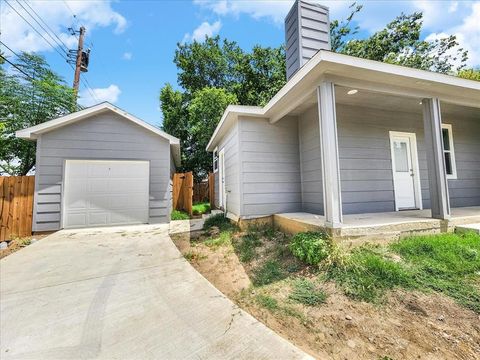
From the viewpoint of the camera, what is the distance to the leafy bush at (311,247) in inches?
115

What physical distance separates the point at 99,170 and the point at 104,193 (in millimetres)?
733

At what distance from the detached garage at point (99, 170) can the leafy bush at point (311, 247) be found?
5.13 meters

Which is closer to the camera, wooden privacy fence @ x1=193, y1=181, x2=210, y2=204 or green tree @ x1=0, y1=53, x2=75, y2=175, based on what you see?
green tree @ x1=0, y1=53, x2=75, y2=175

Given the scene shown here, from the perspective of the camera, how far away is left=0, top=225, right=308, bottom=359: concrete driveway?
1685 millimetres

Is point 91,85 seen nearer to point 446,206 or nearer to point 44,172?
point 44,172

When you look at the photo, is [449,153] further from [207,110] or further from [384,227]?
[207,110]

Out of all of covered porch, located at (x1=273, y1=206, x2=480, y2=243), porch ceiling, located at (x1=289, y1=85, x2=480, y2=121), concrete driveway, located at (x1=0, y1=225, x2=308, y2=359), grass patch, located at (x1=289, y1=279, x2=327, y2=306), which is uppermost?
porch ceiling, located at (x1=289, y1=85, x2=480, y2=121)

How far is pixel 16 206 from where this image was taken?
19.2 feet

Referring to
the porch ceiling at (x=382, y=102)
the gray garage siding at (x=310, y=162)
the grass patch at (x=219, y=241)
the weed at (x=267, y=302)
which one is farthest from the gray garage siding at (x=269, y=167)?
the weed at (x=267, y=302)

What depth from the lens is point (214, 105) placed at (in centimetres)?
1330

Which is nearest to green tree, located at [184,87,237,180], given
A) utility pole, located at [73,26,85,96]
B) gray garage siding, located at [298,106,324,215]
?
utility pole, located at [73,26,85,96]

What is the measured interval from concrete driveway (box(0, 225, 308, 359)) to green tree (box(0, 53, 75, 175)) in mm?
7450

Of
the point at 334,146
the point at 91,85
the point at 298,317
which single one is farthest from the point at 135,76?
the point at 298,317

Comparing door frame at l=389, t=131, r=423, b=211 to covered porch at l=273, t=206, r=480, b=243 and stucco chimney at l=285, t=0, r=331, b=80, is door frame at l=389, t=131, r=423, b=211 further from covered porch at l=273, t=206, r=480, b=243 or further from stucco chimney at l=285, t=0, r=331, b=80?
stucco chimney at l=285, t=0, r=331, b=80
